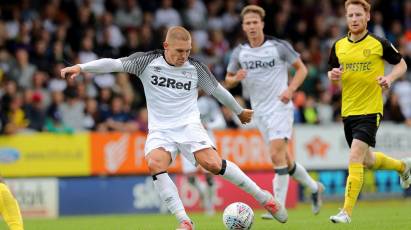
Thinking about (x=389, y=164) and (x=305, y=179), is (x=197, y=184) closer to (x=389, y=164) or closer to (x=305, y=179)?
(x=305, y=179)

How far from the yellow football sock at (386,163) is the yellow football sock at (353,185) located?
0.88m

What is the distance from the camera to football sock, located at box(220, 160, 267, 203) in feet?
32.7

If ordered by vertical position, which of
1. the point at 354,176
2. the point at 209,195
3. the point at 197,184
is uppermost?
the point at 354,176

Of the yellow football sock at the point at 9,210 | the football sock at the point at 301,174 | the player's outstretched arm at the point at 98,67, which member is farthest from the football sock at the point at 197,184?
the yellow football sock at the point at 9,210

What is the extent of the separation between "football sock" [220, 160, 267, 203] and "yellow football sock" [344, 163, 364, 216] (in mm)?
1072

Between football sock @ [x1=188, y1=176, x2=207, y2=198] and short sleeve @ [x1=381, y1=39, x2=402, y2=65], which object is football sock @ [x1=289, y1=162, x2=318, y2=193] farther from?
football sock @ [x1=188, y1=176, x2=207, y2=198]

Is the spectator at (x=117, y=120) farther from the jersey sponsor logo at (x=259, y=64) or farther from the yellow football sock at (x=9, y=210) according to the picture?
the yellow football sock at (x=9, y=210)

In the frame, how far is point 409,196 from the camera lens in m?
21.3

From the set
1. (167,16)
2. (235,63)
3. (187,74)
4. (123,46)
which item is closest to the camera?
(187,74)

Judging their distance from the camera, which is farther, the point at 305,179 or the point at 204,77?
the point at 305,179

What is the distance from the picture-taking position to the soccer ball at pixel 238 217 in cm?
971

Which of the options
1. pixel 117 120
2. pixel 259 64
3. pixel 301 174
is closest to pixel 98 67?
pixel 259 64

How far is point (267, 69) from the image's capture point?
515 inches

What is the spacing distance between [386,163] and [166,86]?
334 centimetres
